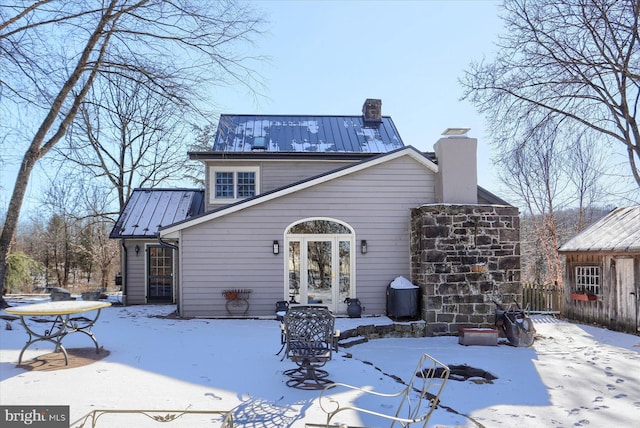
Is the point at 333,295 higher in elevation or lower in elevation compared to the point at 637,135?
lower

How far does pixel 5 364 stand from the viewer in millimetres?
5770

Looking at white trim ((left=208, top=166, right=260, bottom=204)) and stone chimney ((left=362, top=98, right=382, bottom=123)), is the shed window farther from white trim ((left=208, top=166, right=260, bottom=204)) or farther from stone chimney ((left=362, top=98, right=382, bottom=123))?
white trim ((left=208, top=166, right=260, bottom=204))

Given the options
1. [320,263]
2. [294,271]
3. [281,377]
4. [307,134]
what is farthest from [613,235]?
[281,377]

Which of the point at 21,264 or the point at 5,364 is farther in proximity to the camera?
the point at 21,264

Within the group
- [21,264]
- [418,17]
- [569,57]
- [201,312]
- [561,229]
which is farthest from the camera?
[561,229]

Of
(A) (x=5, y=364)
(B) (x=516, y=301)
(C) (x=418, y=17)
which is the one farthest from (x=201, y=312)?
(C) (x=418, y=17)

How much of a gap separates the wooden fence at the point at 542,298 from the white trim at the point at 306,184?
6.11m

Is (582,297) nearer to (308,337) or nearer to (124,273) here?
(308,337)

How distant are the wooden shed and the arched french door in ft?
19.9

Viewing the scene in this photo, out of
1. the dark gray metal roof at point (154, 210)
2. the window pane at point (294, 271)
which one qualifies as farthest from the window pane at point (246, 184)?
the window pane at point (294, 271)

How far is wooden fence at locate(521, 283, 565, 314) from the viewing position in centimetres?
1369

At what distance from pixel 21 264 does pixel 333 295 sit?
10.4 metres

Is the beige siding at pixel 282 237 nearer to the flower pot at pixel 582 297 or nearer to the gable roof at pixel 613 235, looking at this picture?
the gable roof at pixel 613 235

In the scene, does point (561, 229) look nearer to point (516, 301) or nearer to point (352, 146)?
point (352, 146)
